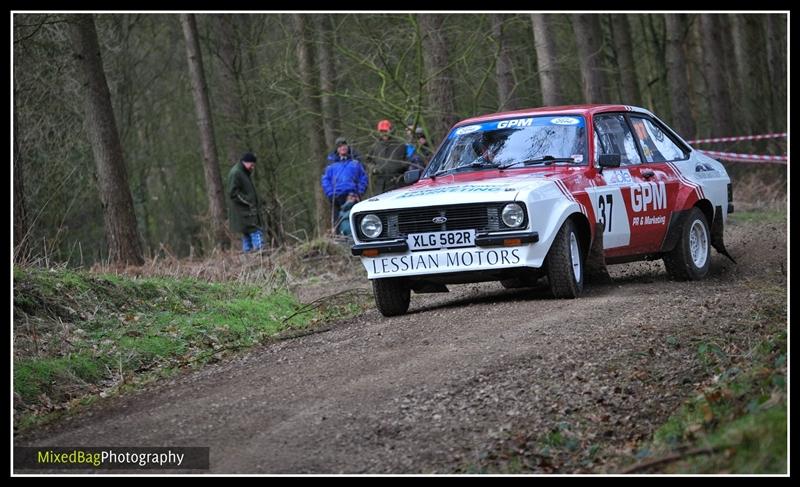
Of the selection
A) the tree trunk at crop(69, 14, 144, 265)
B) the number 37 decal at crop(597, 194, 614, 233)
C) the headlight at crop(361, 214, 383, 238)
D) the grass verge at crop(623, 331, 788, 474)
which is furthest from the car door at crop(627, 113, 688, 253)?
the tree trunk at crop(69, 14, 144, 265)

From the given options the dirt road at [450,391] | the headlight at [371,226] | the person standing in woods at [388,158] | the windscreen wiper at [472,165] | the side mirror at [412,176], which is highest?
the person standing in woods at [388,158]

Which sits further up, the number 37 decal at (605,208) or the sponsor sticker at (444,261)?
the number 37 decal at (605,208)

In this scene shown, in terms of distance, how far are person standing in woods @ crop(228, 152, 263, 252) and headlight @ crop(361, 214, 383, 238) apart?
936cm

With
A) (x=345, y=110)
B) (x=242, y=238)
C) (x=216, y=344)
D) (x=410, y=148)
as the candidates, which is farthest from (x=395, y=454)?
(x=345, y=110)

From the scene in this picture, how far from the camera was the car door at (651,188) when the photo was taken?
37.7ft

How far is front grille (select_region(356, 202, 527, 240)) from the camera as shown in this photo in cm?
1008

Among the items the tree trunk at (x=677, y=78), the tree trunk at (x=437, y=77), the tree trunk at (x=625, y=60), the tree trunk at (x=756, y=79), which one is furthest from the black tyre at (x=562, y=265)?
the tree trunk at (x=756, y=79)

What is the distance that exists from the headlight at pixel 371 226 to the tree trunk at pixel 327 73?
1190 centimetres

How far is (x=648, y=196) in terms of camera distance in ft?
38.1

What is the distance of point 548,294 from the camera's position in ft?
36.9

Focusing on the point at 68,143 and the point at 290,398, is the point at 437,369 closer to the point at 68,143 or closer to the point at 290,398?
the point at 290,398

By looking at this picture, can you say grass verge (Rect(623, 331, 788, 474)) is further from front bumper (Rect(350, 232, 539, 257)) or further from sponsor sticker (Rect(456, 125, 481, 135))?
sponsor sticker (Rect(456, 125, 481, 135))

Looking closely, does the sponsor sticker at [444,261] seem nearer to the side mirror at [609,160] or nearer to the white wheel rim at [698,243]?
the side mirror at [609,160]

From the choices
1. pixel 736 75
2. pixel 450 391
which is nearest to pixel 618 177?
pixel 450 391
